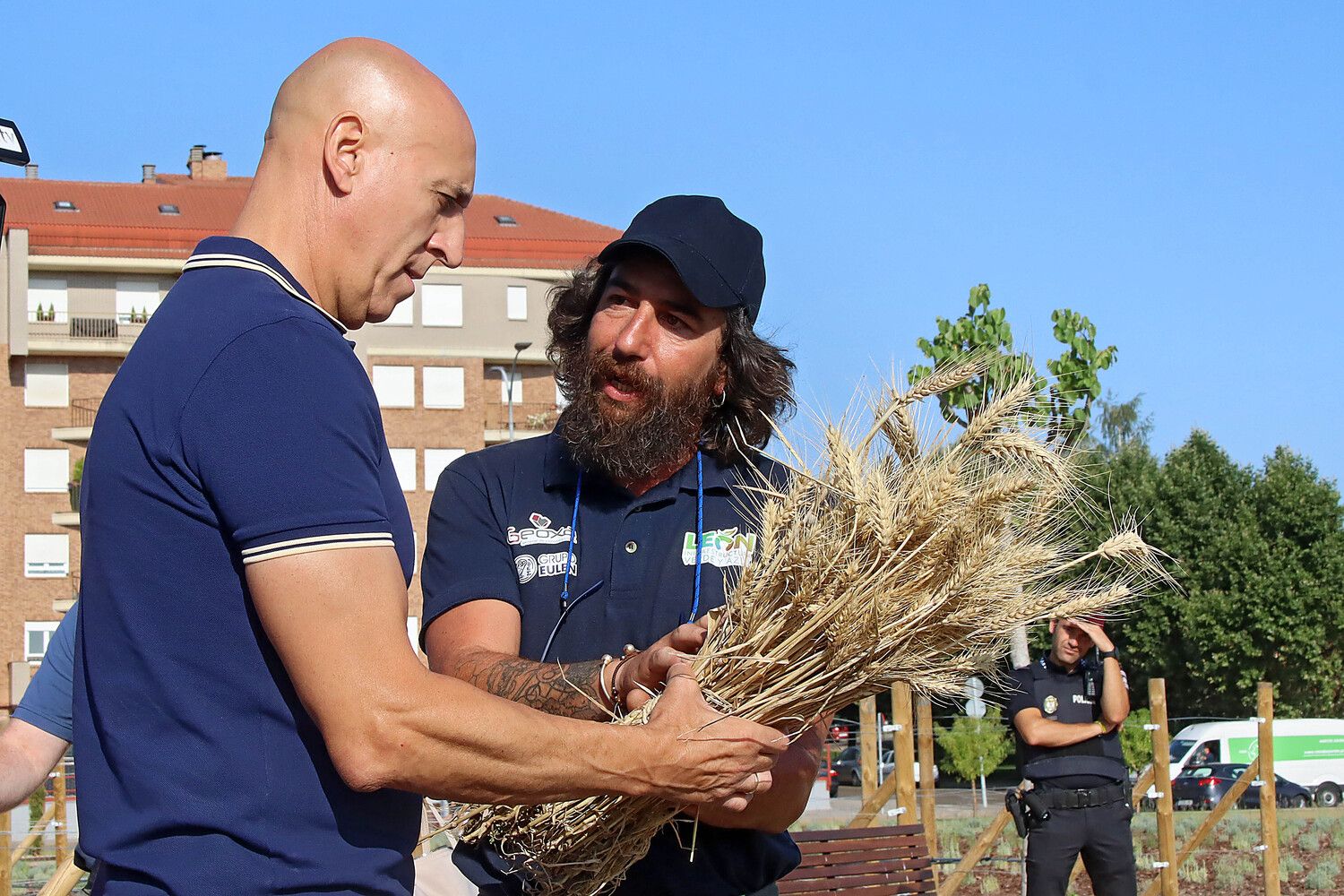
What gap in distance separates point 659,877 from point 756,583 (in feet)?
1.88

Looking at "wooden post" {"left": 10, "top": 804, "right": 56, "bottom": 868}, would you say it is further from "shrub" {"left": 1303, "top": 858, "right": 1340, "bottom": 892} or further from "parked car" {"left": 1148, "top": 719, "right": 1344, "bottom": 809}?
"parked car" {"left": 1148, "top": 719, "right": 1344, "bottom": 809}

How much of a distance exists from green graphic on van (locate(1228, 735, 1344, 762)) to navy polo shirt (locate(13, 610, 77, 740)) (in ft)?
93.6

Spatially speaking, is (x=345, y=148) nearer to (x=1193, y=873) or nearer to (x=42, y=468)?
(x=1193, y=873)

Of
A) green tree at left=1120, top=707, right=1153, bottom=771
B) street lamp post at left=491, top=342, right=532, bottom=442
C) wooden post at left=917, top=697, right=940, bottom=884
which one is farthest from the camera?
street lamp post at left=491, top=342, right=532, bottom=442

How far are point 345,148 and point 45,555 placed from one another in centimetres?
4819

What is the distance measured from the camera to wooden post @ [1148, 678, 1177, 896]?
34.6 feet

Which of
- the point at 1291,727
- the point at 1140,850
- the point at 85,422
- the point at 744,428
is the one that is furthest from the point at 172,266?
the point at 744,428

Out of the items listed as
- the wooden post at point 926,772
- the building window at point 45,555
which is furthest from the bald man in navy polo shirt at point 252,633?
the building window at point 45,555

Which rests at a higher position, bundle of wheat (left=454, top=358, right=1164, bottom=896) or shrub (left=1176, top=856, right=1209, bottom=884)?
bundle of wheat (left=454, top=358, right=1164, bottom=896)

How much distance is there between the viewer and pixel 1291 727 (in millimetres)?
29125

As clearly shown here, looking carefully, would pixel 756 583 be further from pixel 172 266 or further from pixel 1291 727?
pixel 172 266

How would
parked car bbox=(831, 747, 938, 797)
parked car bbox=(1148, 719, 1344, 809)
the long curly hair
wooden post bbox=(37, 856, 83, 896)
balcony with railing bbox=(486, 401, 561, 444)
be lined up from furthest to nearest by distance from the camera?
balcony with railing bbox=(486, 401, 561, 444) < parked car bbox=(831, 747, 938, 797) < parked car bbox=(1148, 719, 1344, 809) < wooden post bbox=(37, 856, 83, 896) < the long curly hair

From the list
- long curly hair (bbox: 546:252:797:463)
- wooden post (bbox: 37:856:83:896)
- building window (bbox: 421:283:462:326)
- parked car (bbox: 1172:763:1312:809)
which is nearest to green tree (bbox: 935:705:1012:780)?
parked car (bbox: 1172:763:1312:809)

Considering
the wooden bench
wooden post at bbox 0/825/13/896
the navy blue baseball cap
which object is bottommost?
the wooden bench
